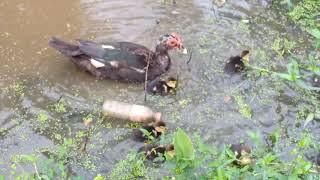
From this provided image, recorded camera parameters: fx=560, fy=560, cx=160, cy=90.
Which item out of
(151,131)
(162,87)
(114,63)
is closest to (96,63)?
(114,63)

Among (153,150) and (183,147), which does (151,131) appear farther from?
(183,147)

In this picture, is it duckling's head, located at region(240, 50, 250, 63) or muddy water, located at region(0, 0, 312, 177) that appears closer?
muddy water, located at region(0, 0, 312, 177)

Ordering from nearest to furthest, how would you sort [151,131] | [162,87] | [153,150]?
[153,150] → [151,131] → [162,87]

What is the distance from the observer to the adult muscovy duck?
587 cm

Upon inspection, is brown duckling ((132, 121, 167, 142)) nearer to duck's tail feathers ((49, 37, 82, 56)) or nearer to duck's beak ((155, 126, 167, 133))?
duck's beak ((155, 126, 167, 133))

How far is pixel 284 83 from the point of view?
5891mm

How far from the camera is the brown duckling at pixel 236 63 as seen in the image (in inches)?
235

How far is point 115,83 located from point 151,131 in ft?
3.45

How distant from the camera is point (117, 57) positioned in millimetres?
5891

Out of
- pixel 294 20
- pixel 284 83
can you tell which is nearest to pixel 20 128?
pixel 284 83

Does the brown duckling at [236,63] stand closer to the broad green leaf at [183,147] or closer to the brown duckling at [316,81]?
the brown duckling at [316,81]

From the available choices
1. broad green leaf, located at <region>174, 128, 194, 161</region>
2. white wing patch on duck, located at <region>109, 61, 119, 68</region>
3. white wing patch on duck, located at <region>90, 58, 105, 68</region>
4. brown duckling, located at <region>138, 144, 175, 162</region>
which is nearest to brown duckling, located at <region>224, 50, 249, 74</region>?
white wing patch on duck, located at <region>109, 61, 119, 68</region>

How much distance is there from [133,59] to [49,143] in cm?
132

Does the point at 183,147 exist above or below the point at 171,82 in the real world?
above
